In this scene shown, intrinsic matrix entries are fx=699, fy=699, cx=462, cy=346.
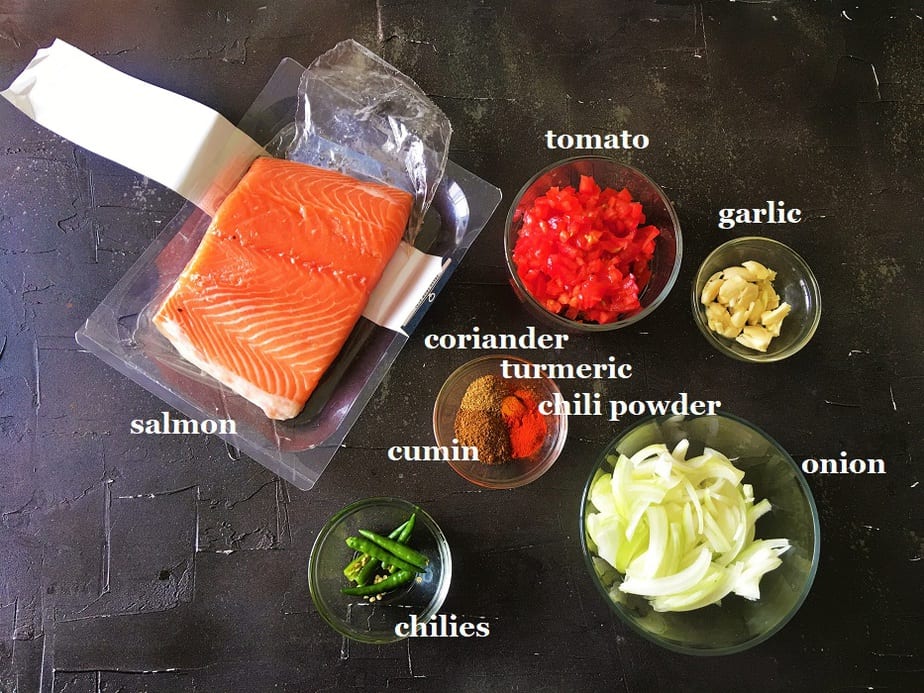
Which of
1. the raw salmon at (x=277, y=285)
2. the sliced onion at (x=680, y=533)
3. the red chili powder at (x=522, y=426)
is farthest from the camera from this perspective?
the red chili powder at (x=522, y=426)

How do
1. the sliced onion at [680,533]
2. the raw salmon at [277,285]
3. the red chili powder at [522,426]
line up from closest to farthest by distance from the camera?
the sliced onion at [680,533], the raw salmon at [277,285], the red chili powder at [522,426]

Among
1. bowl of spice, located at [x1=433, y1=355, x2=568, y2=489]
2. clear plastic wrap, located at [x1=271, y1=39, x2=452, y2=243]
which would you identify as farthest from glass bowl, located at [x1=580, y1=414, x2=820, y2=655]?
clear plastic wrap, located at [x1=271, y1=39, x2=452, y2=243]

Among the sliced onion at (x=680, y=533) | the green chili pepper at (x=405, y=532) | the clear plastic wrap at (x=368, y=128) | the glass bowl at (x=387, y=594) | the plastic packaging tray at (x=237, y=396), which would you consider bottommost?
the glass bowl at (x=387, y=594)

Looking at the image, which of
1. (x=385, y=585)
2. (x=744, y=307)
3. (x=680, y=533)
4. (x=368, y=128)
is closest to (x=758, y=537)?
(x=680, y=533)

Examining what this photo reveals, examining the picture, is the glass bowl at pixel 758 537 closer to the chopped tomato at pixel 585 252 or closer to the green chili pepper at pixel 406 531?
the chopped tomato at pixel 585 252

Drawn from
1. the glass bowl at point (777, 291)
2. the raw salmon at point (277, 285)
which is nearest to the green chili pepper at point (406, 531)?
the raw salmon at point (277, 285)

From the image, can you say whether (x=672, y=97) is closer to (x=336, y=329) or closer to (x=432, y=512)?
(x=336, y=329)

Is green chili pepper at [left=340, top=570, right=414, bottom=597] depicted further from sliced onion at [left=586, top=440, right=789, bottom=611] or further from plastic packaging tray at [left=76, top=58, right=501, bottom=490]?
sliced onion at [left=586, top=440, right=789, bottom=611]
